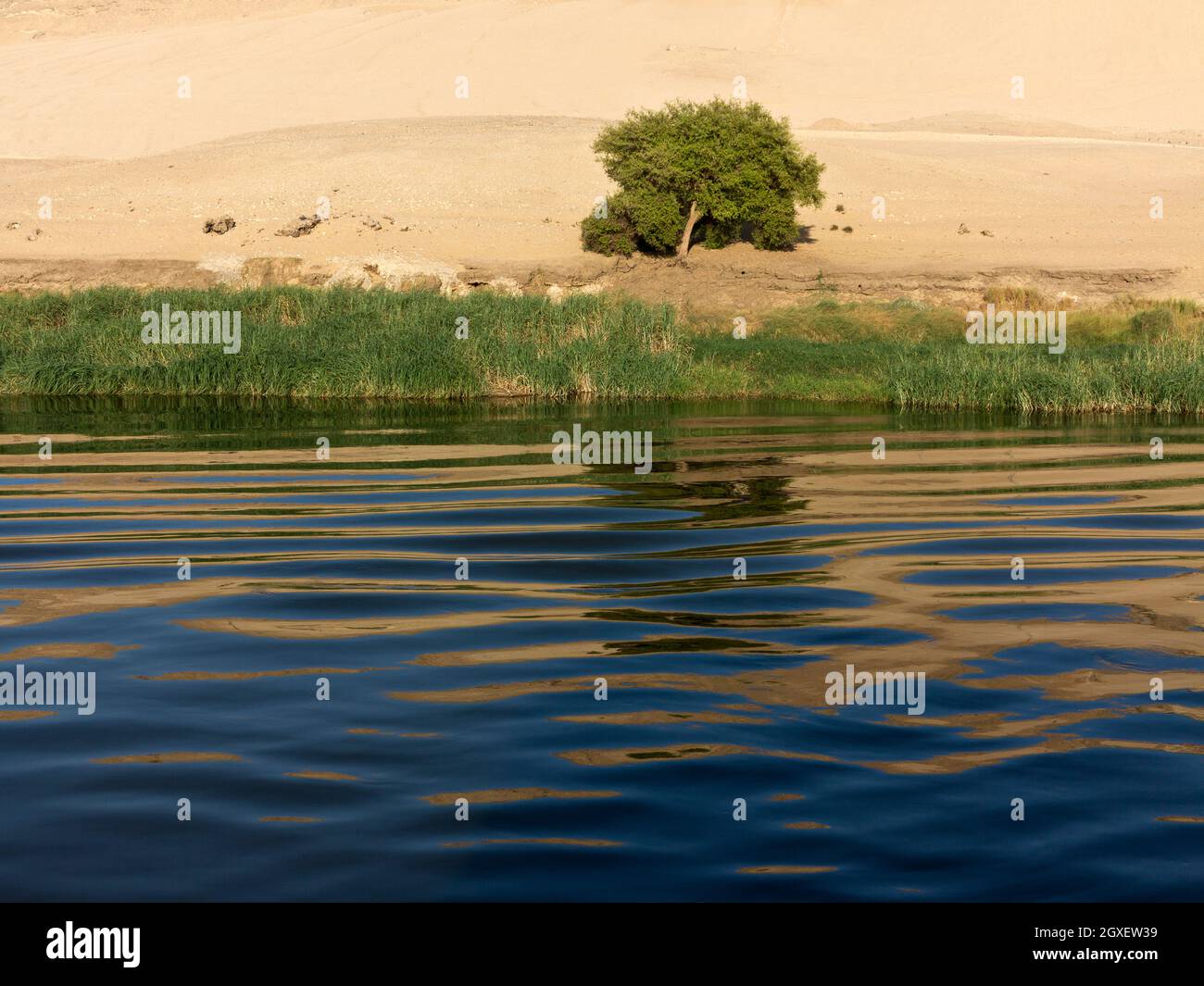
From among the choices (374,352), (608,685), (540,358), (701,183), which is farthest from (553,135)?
(608,685)

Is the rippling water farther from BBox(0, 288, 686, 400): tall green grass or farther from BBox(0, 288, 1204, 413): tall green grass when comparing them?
BBox(0, 288, 686, 400): tall green grass

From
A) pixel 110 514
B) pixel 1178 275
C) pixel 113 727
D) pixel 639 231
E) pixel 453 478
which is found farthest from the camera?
pixel 639 231

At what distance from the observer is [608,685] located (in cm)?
908

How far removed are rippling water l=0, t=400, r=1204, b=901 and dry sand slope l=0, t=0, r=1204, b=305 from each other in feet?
67.4

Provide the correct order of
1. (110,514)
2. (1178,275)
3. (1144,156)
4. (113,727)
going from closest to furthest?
(113,727) < (110,514) < (1178,275) < (1144,156)

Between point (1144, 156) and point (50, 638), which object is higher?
point (1144, 156)

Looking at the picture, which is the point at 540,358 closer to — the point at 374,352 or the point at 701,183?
the point at 374,352

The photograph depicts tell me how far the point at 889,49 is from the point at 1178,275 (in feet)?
258

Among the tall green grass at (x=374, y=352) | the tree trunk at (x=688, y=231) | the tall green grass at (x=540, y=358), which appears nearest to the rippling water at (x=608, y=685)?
the tall green grass at (x=540, y=358)

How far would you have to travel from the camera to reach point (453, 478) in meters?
17.4

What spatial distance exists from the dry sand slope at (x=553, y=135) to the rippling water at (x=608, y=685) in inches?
808
